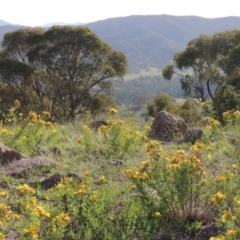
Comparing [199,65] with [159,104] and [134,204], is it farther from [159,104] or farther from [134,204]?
[134,204]

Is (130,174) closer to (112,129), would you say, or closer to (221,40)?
(112,129)

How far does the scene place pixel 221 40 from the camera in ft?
66.8

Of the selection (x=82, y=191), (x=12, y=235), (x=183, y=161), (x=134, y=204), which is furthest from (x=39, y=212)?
(x=183, y=161)

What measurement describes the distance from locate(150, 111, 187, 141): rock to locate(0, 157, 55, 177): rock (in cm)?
250

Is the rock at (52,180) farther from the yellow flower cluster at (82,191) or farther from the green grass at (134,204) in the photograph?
the yellow flower cluster at (82,191)

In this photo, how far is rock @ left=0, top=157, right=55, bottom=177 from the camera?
4.25m

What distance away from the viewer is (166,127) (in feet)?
22.2

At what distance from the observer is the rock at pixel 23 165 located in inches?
167

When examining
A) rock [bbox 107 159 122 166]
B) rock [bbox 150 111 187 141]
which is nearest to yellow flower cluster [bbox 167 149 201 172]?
rock [bbox 107 159 122 166]

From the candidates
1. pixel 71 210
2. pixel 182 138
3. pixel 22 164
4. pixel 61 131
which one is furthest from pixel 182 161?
pixel 61 131

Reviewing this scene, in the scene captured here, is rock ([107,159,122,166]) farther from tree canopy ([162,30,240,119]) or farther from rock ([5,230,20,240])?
tree canopy ([162,30,240,119])

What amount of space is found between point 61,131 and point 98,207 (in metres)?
4.25

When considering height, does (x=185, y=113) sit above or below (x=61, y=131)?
below

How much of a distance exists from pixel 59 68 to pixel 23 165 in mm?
15908
